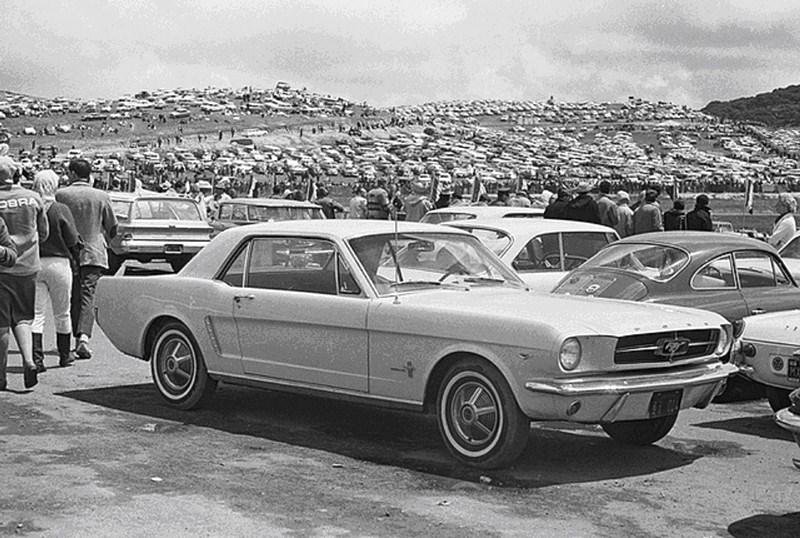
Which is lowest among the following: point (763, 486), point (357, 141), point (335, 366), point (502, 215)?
point (763, 486)

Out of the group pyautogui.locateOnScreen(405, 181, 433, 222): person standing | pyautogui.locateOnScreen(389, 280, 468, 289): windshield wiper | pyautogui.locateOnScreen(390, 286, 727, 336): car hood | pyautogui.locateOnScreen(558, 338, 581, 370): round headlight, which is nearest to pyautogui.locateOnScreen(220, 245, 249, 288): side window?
pyautogui.locateOnScreen(389, 280, 468, 289): windshield wiper

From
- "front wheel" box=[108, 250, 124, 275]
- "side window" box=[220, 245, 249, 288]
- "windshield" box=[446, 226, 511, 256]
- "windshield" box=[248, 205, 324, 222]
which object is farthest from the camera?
"windshield" box=[248, 205, 324, 222]

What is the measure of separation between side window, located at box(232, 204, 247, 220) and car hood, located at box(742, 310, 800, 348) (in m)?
14.9

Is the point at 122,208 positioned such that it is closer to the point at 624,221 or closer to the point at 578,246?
the point at 624,221

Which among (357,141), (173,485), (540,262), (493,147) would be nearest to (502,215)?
(540,262)

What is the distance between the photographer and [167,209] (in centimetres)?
2186

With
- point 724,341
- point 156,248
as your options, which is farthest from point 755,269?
point 156,248

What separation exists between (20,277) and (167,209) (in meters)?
12.5

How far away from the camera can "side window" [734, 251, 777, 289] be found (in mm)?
10438

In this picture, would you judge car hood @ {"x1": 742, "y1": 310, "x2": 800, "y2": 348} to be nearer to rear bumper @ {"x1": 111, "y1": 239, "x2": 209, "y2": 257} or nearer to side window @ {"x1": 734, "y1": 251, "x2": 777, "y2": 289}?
side window @ {"x1": 734, "y1": 251, "x2": 777, "y2": 289}

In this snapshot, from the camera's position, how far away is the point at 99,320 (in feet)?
31.1

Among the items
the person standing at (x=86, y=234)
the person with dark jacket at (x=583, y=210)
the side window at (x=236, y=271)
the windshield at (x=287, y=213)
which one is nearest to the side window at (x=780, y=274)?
the side window at (x=236, y=271)

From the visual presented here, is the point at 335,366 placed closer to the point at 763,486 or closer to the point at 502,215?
the point at 763,486

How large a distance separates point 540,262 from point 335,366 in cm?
472
